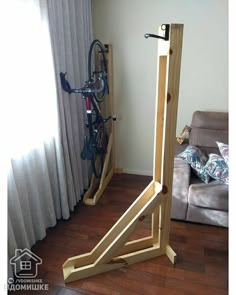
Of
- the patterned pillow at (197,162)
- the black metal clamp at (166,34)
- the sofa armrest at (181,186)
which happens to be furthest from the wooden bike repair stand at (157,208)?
the patterned pillow at (197,162)

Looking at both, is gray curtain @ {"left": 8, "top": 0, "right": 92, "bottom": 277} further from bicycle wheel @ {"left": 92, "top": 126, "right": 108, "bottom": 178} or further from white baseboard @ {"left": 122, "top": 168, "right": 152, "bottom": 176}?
white baseboard @ {"left": 122, "top": 168, "right": 152, "bottom": 176}

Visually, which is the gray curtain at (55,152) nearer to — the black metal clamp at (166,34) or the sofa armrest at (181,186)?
the black metal clamp at (166,34)

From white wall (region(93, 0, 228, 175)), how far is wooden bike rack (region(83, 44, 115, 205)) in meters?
0.14

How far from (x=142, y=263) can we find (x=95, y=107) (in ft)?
5.17

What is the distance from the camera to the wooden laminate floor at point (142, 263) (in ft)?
5.17

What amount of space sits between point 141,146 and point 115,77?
3.29ft

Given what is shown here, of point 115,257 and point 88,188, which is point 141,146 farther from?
point 115,257

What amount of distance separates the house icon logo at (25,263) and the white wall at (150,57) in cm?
190

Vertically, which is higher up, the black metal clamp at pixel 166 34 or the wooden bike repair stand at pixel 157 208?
the black metal clamp at pixel 166 34

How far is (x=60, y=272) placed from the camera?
172cm

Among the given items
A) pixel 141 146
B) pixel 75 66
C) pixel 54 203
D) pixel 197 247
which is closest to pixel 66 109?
pixel 75 66

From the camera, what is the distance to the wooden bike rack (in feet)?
8.73
